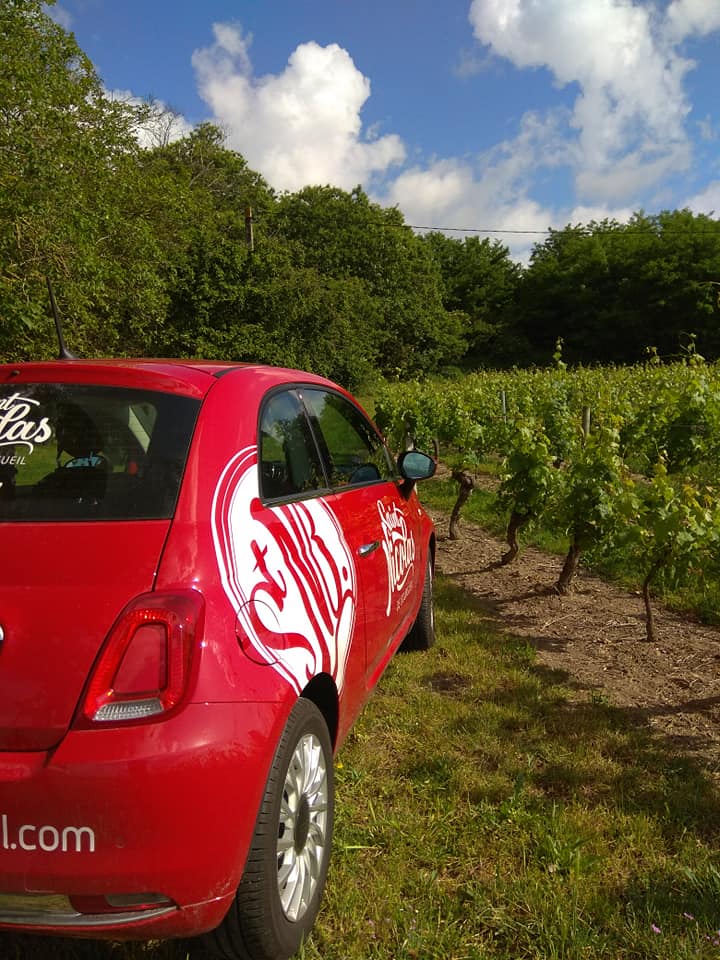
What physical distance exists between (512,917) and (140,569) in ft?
5.19

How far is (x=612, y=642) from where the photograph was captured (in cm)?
475

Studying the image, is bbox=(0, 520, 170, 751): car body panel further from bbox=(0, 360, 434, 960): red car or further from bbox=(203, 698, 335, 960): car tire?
bbox=(203, 698, 335, 960): car tire

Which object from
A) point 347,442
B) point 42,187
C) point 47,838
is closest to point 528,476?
point 347,442

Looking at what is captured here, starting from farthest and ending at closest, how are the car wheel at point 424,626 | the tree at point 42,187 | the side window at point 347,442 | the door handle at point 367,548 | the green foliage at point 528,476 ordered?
1. the tree at point 42,187
2. the green foliage at point 528,476
3. the car wheel at point 424,626
4. the side window at point 347,442
5. the door handle at point 367,548

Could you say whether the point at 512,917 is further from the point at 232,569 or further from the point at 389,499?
the point at 389,499

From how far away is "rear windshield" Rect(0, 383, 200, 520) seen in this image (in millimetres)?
1831

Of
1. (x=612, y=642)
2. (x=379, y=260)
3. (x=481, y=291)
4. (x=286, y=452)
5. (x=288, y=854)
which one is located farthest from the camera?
(x=481, y=291)

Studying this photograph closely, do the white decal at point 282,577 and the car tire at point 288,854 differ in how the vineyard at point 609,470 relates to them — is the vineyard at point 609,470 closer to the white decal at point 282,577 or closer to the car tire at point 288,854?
the white decal at point 282,577

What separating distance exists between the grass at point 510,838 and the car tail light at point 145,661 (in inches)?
38.6

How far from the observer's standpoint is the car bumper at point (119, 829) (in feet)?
4.78

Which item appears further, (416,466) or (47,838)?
(416,466)

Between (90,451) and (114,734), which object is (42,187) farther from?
(114,734)

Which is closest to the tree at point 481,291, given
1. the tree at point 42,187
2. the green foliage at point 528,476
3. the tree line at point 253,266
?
the tree line at point 253,266

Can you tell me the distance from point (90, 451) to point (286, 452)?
2.07ft
